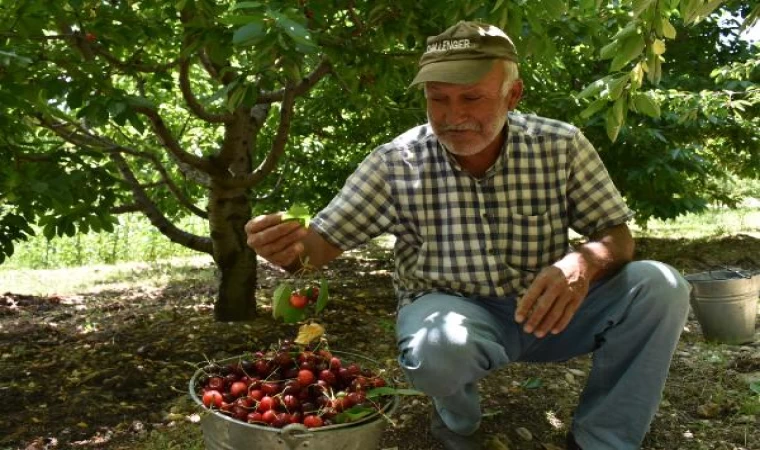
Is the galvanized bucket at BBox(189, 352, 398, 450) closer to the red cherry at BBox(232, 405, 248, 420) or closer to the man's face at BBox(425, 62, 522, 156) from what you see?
the red cherry at BBox(232, 405, 248, 420)

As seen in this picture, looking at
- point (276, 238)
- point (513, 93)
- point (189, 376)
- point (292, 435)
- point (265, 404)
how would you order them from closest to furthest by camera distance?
point (292, 435)
point (265, 404)
point (276, 238)
point (513, 93)
point (189, 376)

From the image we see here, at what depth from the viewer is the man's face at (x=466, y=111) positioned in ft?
8.08

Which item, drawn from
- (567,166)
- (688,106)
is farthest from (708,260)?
(567,166)

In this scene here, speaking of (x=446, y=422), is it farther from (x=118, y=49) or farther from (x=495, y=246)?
(x=118, y=49)

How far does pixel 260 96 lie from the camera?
410 centimetres

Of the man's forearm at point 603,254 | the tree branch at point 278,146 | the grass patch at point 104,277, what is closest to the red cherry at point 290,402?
the man's forearm at point 603,254

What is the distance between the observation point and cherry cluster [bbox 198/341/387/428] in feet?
6.24

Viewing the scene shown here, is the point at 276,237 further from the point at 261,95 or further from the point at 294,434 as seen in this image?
the point at 261,95

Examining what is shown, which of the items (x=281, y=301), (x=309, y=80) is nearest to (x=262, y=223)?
(x=281, y=301)

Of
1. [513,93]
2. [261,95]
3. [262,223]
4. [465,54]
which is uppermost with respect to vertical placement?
[261,95]

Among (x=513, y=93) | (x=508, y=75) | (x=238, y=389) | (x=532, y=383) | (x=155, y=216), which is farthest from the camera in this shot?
(x=155, y=216)

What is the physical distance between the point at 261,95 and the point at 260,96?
0.19ft

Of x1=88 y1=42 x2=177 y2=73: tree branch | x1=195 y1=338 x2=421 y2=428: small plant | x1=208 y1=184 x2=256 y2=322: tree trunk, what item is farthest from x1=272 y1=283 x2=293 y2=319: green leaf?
x1=208 y1=184 x2=256 y2=322: tree trunk

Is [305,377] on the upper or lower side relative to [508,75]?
A: lower
